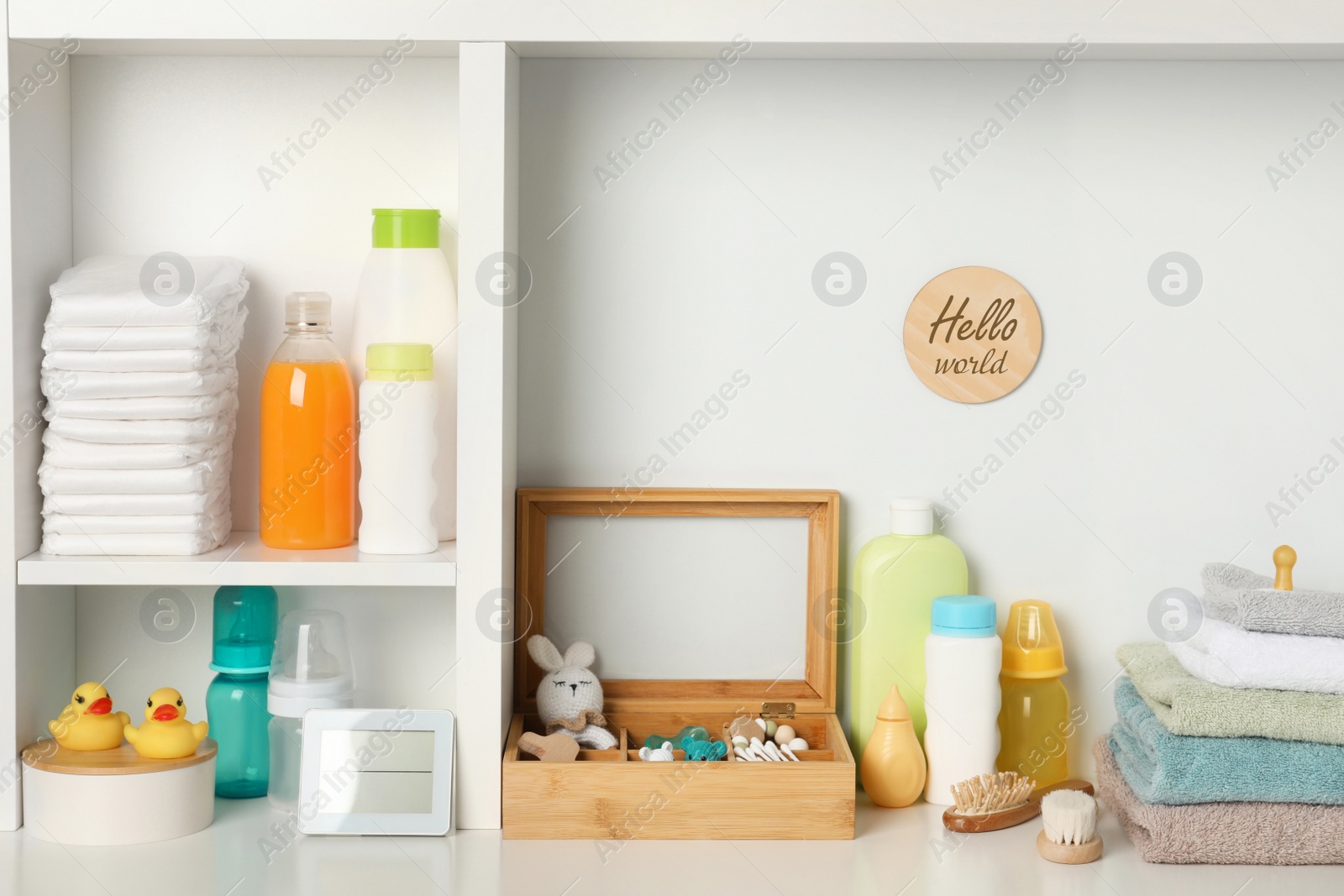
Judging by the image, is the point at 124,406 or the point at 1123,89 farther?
the point at 1123,89

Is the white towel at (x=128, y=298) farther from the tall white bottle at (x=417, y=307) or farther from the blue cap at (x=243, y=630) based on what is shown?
the blue cap at (x=243, y=630)

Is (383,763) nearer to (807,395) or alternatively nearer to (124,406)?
(124,406)

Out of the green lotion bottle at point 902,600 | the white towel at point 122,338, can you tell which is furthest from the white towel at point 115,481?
the green lotion bottle at point 902,600

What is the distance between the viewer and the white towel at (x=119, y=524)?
1033 mm

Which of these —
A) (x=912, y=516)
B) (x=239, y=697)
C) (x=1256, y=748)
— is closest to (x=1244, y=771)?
(x=1256, y=748)

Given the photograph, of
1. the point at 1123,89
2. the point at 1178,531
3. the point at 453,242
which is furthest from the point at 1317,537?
the point at 453,242

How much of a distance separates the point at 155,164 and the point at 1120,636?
111cm

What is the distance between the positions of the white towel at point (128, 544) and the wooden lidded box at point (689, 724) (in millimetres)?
318

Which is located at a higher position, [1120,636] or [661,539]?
[661,539]

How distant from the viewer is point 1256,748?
3.16ft

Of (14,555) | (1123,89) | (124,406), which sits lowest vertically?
(14,555)

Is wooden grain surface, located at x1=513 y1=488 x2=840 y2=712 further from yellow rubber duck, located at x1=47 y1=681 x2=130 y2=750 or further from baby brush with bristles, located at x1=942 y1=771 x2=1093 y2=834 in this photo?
yellow rubber duck, located at x1=47 y1=681 x2=130 y2=750

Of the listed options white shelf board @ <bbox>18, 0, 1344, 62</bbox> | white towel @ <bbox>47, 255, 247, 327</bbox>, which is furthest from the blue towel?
white towel @ <bbox>47, 255, 247, 327</bbox>

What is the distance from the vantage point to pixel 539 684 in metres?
1.15
